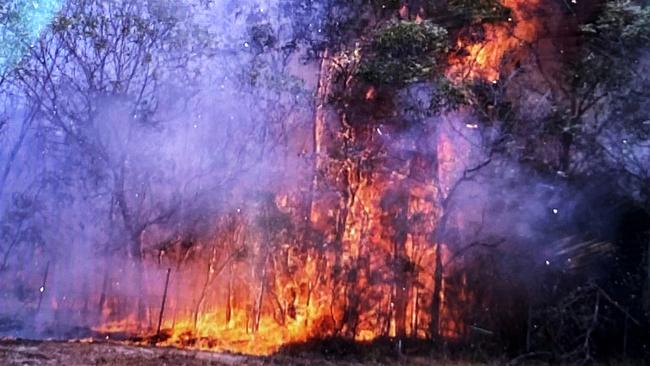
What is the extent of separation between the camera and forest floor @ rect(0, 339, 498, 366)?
8.38 m

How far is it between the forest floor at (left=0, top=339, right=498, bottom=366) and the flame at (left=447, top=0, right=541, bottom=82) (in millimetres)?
5076

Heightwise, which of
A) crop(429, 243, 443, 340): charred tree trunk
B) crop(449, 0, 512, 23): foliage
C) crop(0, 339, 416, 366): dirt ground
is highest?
crop(449, 0, 512, 23): foliage

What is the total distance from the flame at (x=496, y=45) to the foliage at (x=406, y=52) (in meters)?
0.62

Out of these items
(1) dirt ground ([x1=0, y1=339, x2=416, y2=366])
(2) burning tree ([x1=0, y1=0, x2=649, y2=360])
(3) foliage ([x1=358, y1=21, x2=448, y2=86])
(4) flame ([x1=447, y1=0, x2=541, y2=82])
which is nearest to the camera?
(1) dirt ground ([x1=0, y1=339, x2=416, y2=366])

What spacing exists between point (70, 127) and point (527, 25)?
27.7ft

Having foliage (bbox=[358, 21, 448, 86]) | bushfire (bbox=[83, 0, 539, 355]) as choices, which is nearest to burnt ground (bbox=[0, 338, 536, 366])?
bushfire (bbox=[83, 0, 539, 355])

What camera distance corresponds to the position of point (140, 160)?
12.0 meters

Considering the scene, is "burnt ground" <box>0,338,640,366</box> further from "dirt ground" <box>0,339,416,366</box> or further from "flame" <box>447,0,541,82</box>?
"flame" <box>447,0,541,82</box>

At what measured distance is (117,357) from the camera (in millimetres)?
8734

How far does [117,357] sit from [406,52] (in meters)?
6.57

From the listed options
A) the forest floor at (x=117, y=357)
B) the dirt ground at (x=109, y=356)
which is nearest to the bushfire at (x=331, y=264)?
the forest floor at (x=117, y=357)

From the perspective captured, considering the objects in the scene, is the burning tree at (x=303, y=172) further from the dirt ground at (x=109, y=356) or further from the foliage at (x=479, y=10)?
the dirt ground at (x=109, y=356)

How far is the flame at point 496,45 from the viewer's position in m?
12.0

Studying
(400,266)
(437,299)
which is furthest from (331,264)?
(437,299)
